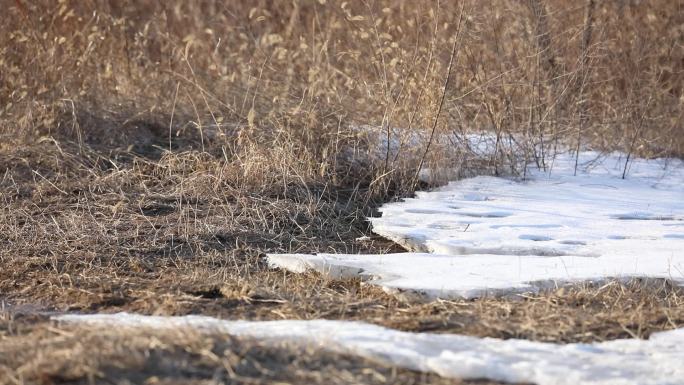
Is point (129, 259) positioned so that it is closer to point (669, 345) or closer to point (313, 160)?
point (313, 160)

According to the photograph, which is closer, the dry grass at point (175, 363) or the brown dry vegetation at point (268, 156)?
the dry grass at point (175, 363)

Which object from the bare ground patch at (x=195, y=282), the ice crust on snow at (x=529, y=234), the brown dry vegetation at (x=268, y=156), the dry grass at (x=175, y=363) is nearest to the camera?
the dry grass at (x=175, y=363)

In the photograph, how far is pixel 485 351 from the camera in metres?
3.31

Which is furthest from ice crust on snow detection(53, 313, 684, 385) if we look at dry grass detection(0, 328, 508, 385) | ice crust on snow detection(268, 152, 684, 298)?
ice crust on snow detection(268, 152, 684, 298)

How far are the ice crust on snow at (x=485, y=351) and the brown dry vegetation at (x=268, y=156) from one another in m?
0.11

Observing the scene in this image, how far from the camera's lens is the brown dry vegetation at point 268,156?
12.3 feet

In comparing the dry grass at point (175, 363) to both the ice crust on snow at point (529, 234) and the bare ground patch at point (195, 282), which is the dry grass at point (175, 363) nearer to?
the bare ground patch at point (195, 282)

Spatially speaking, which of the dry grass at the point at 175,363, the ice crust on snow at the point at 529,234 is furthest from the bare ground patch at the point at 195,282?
the ice crust on snow at the point at 529,234

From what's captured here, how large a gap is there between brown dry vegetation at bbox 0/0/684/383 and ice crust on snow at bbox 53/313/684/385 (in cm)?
11

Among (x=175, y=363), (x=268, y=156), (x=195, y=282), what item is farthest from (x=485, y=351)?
(x=268, y=156)

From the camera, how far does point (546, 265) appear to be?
15.6ft

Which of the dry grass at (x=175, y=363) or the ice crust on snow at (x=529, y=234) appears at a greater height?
the dry grass at (x=175, y=363)

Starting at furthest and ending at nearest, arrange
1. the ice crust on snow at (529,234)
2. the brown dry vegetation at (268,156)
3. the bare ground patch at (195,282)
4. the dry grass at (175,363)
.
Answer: the ice crust on snow at (529,234) → the brown dry vegetation at (268,156) → the bare ground patch at (195,282) → the dry grass at (175,363)

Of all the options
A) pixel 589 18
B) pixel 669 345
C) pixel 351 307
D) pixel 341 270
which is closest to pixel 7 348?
pixel 351 307
